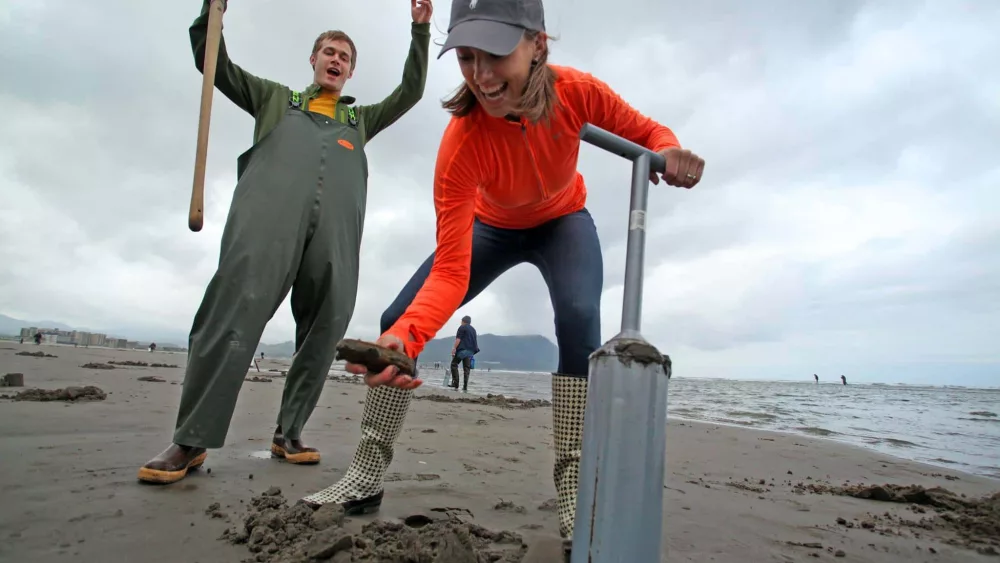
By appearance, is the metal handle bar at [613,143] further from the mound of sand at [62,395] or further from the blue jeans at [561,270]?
the mound of sand at [62,395]

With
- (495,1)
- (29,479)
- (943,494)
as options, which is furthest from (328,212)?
(943,494)

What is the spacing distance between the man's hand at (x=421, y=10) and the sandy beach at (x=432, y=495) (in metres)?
2.38

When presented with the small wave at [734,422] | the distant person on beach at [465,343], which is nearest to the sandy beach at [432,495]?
the small wave at [734,422]

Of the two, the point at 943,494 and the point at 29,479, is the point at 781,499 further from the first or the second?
the point at 29,479

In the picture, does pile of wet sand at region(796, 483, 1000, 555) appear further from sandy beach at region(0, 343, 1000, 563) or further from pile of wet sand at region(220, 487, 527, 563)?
pile of wet sand at region(220, 487, 527, 563)

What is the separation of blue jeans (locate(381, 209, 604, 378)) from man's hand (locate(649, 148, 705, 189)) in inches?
22.7

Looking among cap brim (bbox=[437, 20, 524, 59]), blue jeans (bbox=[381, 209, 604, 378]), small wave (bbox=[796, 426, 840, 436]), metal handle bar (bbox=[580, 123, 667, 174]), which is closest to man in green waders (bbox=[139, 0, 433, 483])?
blue jeans (bbox=[381, 209, 604, 378])

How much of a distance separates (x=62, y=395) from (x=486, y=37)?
15.2ft

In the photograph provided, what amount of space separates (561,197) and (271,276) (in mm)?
1341

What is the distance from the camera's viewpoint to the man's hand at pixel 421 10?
278cm

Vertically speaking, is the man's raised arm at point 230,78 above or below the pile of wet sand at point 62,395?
above

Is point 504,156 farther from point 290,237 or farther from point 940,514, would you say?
point 940,514

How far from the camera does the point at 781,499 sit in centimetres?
279

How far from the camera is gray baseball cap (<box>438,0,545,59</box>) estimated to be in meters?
1.55
